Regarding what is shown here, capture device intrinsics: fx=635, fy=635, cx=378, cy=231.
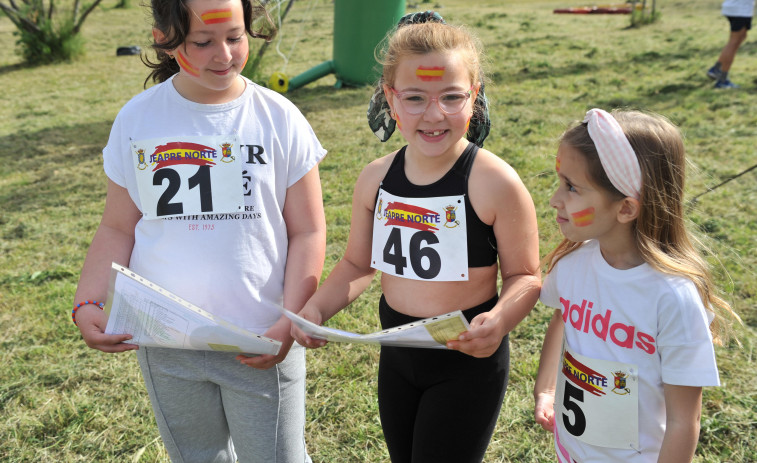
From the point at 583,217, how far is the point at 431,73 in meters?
0.55

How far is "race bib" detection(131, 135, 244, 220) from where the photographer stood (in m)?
1.74

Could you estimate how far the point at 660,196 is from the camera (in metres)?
1.51

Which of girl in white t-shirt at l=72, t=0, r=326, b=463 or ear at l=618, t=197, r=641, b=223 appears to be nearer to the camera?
ear at l=618, t=197, r=641, b=223

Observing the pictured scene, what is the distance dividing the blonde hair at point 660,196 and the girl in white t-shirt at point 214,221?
0.83 metres

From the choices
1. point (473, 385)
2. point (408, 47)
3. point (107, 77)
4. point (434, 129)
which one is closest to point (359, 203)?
point (434, 129)

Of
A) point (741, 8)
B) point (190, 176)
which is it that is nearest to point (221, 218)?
point (190, 176)

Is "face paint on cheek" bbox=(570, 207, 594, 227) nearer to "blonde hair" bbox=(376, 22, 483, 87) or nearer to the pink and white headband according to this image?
the pink and white headband

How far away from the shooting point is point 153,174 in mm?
1742

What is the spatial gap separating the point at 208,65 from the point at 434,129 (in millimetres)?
637

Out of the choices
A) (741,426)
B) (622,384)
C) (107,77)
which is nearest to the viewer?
(622,384)

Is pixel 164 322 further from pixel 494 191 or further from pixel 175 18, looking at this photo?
pixel 494 191

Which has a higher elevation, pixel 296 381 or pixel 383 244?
pixel 383 244

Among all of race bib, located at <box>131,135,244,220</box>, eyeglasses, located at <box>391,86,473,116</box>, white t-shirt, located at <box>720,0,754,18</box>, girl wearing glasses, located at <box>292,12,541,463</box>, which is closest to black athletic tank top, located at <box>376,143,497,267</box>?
girl wearing glasses, located at <box>292,12,541,463</box>

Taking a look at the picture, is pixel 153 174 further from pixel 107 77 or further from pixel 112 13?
pixel 112 13
